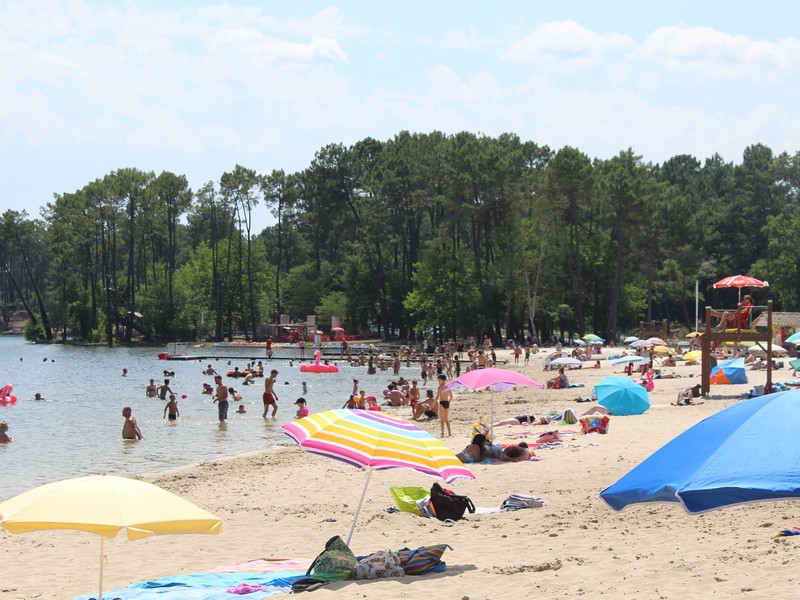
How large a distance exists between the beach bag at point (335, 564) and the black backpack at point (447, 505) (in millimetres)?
2685

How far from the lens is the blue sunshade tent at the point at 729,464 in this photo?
4.62m

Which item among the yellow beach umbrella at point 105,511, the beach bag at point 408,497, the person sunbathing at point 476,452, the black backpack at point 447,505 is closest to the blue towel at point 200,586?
the yellow beach umbrella at point 105,511

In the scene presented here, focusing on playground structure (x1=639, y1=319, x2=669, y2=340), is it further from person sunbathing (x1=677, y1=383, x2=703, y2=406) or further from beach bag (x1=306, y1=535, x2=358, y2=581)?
beach bag (x1=306, y1=535, x2=358, y2=581)

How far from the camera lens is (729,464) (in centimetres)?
484

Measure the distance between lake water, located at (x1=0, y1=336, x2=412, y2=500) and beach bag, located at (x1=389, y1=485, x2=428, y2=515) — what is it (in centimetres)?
797

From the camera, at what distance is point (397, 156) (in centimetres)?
7056

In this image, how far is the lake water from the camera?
20.3 meters

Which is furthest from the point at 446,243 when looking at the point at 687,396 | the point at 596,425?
the point at 596,425

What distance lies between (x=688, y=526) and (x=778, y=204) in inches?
2750

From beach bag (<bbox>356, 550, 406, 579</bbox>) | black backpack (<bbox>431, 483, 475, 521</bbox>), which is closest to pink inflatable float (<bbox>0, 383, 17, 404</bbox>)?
black backpack (<bbox>431, 483, 475, 521</bbox>)

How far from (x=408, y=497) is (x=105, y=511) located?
603 centimetres

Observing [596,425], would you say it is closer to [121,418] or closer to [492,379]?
[492,379]

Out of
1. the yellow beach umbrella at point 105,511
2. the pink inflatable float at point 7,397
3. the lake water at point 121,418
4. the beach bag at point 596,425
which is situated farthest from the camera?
the pink inflatable float at point 7,397

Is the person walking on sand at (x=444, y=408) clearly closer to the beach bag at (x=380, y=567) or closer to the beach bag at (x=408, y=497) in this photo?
the beach bag at (x=408, y=497)
